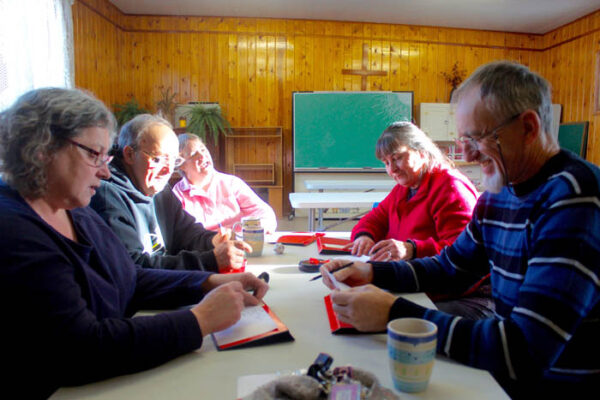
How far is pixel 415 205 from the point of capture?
189 centimetres

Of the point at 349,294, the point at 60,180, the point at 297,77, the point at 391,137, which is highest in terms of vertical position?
the point at 297,77

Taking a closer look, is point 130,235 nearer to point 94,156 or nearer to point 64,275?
point 94,156

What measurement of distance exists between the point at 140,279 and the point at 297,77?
17.7 ft

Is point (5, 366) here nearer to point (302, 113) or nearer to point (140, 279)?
point (140, 279)

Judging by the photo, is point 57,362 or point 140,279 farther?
point 140,279

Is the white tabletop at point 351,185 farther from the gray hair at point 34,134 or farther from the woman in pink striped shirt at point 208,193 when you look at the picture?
the gray hair at point 34,134

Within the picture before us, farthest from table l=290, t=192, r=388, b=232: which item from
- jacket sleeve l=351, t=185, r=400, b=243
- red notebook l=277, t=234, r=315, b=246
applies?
red notebook l=277, t=234, r=315, b=246

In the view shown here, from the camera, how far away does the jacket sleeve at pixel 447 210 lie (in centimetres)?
161

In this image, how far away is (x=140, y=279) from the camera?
1.18 meters

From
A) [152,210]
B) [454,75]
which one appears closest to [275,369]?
[152,210]

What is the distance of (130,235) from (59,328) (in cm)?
66

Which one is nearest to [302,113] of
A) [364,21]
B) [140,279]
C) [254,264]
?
[364,21]

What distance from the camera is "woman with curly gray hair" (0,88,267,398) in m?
0.72

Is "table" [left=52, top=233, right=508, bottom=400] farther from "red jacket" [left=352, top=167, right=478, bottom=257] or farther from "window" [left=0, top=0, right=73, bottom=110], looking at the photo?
"window" [left=0, top=0, right=73, bottom=110]
